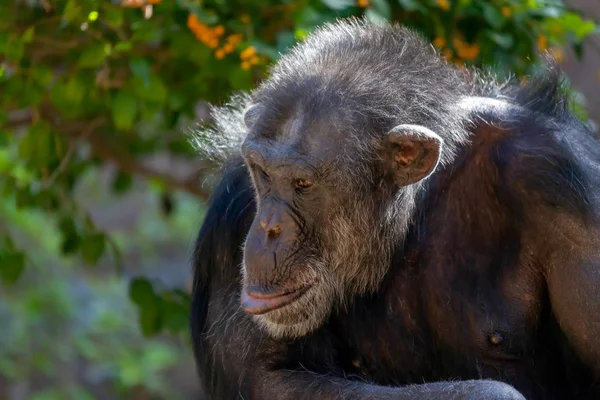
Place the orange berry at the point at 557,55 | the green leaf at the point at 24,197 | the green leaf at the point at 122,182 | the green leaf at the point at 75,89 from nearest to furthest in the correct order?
the green leaf at the point at 75,89
the orange berry at the point at 557,55
the green leaf at the point at 24,197
the green leaf at the point at 122,182

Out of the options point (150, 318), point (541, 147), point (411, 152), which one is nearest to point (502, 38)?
point (541, 147)

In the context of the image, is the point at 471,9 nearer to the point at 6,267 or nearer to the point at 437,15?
the point at 437,15

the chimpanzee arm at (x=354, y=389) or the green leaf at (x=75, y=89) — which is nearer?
the chimpanzee arm at (x=354, y=389)

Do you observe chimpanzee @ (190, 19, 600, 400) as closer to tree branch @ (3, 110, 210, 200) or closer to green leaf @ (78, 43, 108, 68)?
green leaf @ (78, 43, 108, 68)

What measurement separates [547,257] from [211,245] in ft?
5.09

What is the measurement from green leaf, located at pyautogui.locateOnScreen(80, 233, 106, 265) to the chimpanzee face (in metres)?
1.51

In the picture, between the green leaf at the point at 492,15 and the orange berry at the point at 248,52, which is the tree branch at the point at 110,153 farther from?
the green leaf at the point at 492,15

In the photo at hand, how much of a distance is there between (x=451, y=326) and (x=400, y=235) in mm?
459

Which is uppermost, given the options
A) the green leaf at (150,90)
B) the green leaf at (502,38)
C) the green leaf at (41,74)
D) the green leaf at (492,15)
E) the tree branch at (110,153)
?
the green leaf at (492,15)

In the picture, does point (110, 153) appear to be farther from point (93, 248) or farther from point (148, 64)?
point (148, 64)

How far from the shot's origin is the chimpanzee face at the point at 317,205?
4398 millimetres

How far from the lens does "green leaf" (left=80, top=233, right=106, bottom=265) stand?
5.84 meters

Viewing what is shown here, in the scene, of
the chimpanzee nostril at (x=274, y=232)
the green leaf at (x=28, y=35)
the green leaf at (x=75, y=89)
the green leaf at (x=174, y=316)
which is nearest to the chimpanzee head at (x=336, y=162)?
the chimpanzee nostril at (x=274, y=232)

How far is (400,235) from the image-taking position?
474 centimetres
